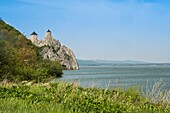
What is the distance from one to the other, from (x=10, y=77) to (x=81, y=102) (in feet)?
55.8

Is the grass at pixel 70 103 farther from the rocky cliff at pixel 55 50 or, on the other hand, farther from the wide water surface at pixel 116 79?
the rocky cliff at pixel 55 50

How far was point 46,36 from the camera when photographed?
479 feet

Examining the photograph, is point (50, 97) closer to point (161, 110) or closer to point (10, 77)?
point (161, 110)

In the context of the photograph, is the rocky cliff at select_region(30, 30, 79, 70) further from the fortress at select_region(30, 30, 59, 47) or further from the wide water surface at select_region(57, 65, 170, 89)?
the wide water surface at select_region(57, 65, 170, 89)

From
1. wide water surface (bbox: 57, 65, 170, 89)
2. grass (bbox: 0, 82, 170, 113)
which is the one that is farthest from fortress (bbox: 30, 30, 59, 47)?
grass (bbox: 0, 82, 170, 113)

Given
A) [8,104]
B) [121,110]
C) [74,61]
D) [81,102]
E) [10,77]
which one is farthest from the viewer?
[74,61]

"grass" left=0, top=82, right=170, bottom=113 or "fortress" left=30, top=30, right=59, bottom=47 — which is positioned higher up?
"fortress" left=30, top=30, right=59, bottom=47

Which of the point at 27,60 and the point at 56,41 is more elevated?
the point at 56,41

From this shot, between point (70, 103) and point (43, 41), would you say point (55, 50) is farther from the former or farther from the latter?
point (70, 103)

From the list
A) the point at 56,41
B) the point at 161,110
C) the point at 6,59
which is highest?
the point at 56,41

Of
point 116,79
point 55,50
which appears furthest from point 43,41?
point 116,79

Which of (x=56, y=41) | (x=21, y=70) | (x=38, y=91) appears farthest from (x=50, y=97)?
(x=56, y=41)

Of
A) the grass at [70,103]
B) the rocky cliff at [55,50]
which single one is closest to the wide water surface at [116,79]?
the grass at [70,103]

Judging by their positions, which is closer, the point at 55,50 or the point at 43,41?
the point at 55,50
